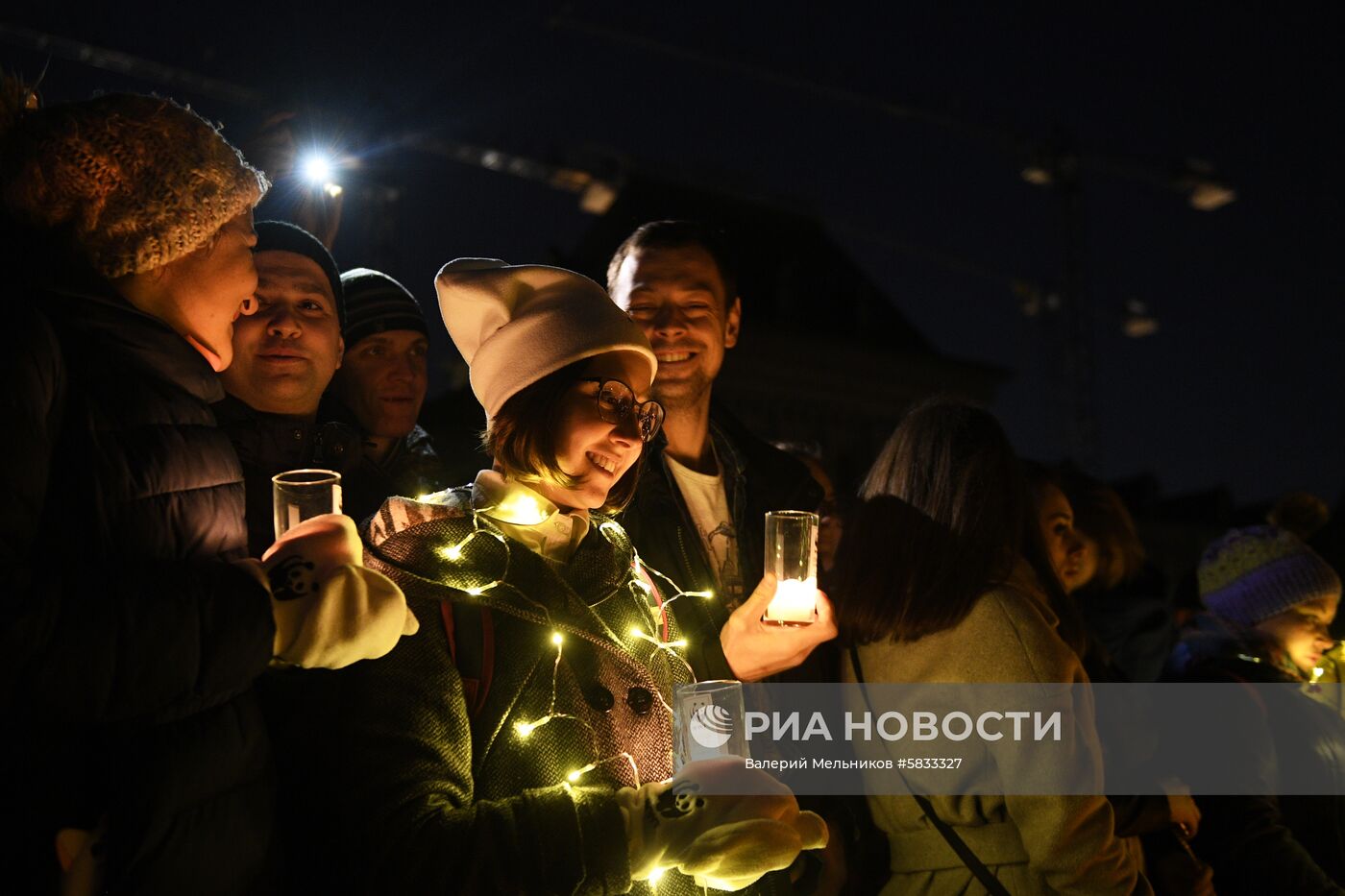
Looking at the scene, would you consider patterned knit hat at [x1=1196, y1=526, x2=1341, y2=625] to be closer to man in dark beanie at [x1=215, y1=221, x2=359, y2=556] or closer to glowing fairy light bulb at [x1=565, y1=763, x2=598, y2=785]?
glowing fairy light bulb at [x1=565, y1=763, x2=598, y2=785]

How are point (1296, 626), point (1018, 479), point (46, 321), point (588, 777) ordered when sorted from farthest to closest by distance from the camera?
point (1296, 626) < point (1018, 479) < point (588, 777) < point (46, 321)

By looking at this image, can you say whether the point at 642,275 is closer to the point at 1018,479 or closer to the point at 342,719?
the point at 1018,479

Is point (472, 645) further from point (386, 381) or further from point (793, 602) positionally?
Result: point (386, 381)

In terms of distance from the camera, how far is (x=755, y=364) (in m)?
25.8

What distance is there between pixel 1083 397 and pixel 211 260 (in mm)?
29200

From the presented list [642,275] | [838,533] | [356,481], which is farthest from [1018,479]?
[356,481]

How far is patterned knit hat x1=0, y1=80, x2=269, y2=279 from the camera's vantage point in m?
1.75

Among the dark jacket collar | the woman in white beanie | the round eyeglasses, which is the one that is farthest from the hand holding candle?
the dark jacket collar

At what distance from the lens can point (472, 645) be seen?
2025 millimetres

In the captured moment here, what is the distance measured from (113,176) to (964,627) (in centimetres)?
231

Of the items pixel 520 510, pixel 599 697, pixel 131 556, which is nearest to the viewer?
pixel 131 556

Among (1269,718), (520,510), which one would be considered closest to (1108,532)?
(1269,718)

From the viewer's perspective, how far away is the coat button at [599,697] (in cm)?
207

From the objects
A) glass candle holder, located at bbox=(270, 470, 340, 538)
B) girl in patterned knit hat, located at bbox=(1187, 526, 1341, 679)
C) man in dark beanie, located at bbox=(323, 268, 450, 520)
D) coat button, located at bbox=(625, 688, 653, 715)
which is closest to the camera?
glass candle holder, located at bbox=(270, 470, 340, 538)
